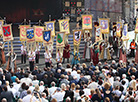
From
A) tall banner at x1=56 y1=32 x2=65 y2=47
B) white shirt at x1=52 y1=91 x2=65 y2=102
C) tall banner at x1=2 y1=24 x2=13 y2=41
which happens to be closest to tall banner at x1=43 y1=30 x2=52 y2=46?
tall banner at x1=56 y1=32 x2=65 y2=47

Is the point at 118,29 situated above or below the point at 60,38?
above

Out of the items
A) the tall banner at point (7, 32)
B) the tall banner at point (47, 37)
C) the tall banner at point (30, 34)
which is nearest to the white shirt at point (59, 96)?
the tall banner at point (47, 37)

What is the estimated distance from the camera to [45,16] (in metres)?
33.2

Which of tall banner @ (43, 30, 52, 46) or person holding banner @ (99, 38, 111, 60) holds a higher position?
tall banner @ (43, 30, 52, 46)

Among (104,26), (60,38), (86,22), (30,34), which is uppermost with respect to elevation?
(86,22)

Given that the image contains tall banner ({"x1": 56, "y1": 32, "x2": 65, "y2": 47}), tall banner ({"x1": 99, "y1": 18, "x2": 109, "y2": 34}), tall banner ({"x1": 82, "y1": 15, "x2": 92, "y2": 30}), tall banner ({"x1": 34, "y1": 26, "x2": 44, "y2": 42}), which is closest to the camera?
tall banner ({"x1": 56, "y1": 32, "x2": 65, "y2": 47})

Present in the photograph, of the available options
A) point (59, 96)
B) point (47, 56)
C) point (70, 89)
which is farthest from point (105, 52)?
point (59, 96)

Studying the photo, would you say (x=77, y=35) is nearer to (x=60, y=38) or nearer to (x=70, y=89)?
(x=60, y=38)

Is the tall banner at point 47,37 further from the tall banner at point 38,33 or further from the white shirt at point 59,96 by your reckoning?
the white shirt at point 59,96

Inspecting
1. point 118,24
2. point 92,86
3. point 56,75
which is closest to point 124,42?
point 118,24

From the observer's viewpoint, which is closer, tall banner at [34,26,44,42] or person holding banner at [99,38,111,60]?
tall banner at [34,26,44,42]

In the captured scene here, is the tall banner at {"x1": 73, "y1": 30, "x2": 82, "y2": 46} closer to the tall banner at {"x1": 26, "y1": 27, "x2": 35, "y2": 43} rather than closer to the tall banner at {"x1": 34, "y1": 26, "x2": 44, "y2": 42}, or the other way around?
the tall banner at {"x1": 34, "y1": 26, "x2": 44, "y2": 42}

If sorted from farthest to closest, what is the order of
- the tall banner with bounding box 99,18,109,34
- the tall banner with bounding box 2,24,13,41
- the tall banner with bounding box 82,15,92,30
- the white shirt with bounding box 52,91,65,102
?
the tall banner with bounding box 82,15,92,30, the tall banner with bounding box 99,18,109,34, the tall banner with bounding box 2,24,13,41, the white shirt with bounding box 52,91,65,102

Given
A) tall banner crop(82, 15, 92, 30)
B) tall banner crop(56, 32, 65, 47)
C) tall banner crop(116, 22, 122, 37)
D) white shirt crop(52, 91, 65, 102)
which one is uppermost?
tall banner crop(82, 15, 92, 30)
